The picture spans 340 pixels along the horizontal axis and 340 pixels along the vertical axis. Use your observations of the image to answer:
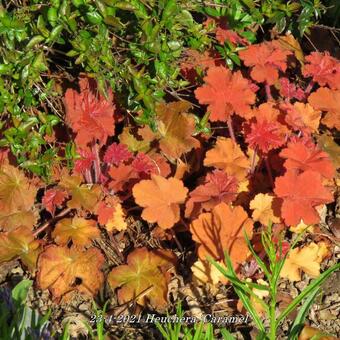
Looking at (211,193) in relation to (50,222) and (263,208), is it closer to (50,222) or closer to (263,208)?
(263,208)

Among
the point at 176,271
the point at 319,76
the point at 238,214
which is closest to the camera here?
the point at 238,214

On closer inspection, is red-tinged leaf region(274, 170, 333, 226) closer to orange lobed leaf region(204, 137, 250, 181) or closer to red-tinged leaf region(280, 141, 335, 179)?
red-tinged leaf region(280, 141, 335, 179)


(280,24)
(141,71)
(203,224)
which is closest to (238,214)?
(203,224)

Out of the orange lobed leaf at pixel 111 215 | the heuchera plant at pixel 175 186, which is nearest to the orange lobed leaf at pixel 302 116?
the heuchera plant at pixel 175 186

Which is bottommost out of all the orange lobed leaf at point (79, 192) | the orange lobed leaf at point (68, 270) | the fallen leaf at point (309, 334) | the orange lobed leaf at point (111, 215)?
the orange lobed leaf at point (68, 270)

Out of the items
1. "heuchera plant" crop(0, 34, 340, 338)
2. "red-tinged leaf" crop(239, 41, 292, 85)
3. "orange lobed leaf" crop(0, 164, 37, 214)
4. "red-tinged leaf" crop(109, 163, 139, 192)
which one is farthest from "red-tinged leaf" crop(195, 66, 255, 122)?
"orange lobed leaf" crop(0, 164, 37, 214)

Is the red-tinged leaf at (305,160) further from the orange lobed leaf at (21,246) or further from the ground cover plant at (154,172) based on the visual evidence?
the orange lobed leaf at (21,246)

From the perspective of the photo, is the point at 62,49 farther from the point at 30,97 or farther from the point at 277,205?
the point at 277,205
